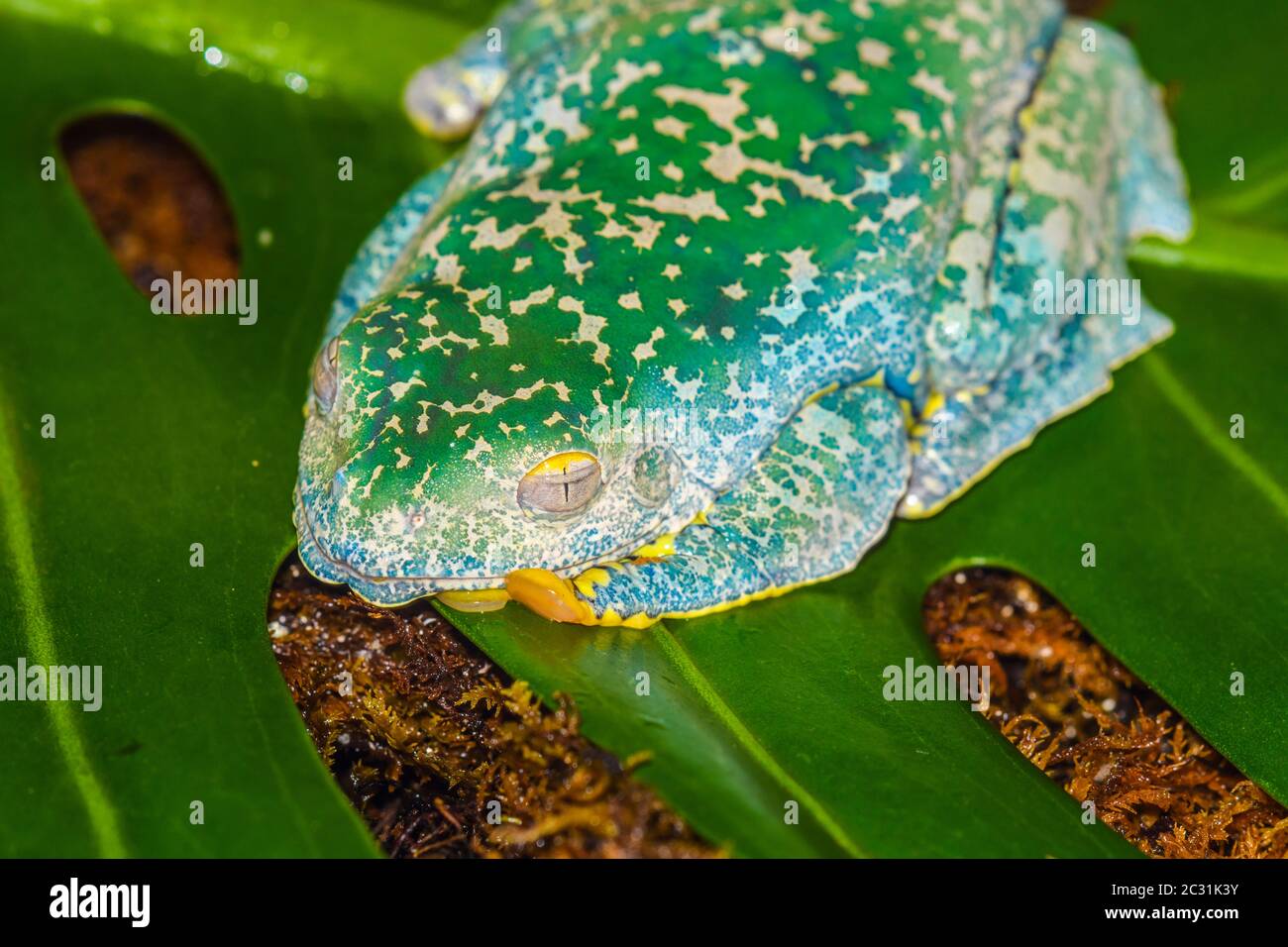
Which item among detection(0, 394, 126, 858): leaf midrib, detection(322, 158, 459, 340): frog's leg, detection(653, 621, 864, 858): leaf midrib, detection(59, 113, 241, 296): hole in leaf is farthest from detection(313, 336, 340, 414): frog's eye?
detection(59, 113, 241, 296): hole in leaf

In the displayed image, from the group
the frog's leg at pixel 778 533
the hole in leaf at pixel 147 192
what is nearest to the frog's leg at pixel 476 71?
the hole in leaf at pixel 147 192

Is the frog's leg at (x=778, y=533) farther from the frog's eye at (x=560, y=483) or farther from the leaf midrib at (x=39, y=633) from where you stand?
the leaf midrib at (x=39, y=633)

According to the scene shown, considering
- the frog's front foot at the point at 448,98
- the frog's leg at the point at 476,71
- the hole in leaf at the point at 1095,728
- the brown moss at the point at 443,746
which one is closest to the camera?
the brown moss at the point at 443,746

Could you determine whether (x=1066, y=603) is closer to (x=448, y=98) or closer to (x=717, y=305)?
(x=717, y=305)

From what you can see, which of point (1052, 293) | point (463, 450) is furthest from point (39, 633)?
point (1052, 293)
